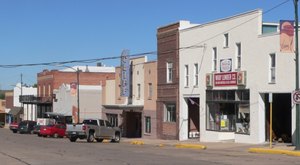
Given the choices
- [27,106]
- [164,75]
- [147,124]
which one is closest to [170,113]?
[164,75]

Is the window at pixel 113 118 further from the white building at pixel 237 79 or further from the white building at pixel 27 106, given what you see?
the white building at pixel 27 106

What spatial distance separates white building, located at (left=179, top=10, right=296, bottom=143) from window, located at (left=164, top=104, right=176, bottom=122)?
1648 millimetres

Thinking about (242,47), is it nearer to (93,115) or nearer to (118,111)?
(118,111)

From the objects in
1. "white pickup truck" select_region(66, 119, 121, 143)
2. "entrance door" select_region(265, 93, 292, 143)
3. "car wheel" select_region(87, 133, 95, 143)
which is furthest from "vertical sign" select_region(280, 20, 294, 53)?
"car wheel" select_region(87, 133, 95, 143)

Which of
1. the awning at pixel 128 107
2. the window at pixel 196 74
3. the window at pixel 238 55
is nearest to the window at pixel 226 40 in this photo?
the window at pixel 238 55

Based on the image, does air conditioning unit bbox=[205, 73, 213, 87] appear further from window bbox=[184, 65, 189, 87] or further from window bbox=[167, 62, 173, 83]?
window bbox=[167, 62, 173, 83]

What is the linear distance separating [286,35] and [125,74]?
2737 cm

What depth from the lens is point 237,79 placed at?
119 feet

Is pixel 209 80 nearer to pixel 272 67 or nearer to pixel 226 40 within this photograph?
pixel 226 40

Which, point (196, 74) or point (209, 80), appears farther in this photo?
point (196, 74)

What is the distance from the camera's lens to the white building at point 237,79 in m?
33.6

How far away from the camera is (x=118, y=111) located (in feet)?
189

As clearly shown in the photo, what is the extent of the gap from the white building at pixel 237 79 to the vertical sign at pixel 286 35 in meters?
3.02

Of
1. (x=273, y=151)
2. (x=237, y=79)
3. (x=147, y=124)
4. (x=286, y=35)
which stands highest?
(x=286, y=35)
